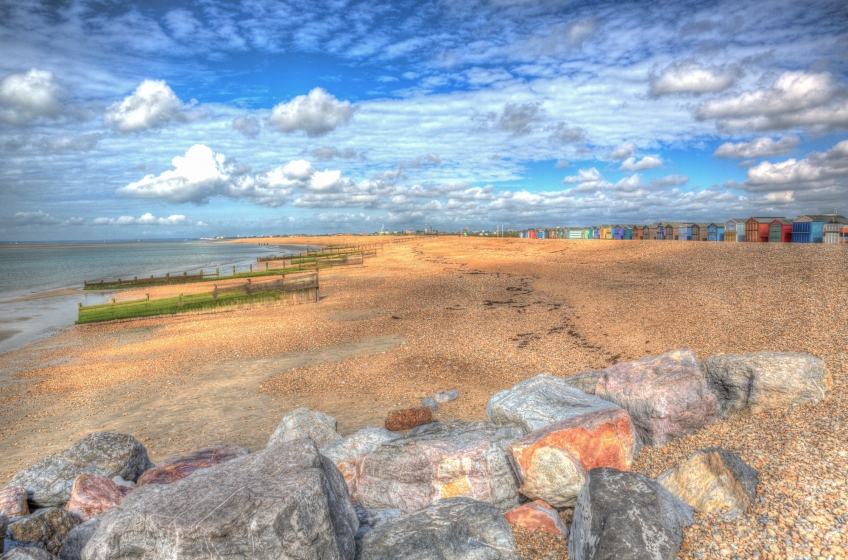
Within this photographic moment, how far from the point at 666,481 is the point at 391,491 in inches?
145

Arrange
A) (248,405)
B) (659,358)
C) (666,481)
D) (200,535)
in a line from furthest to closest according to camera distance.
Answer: (248,405) → (659,358) → (666,481) → (200,535)

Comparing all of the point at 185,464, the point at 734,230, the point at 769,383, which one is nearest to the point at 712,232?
the point at 734,230

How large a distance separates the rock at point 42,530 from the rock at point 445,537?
147 inches

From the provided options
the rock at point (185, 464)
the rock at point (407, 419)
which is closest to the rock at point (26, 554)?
the rock at point (185, 464)

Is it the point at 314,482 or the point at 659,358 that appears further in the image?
the point at 659,358

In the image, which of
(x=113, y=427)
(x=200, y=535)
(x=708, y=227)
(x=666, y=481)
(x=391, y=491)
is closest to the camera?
(x=200, y=535)

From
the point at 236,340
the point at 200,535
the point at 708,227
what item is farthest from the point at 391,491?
the point at 708,227

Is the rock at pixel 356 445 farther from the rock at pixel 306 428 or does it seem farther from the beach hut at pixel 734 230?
the beach hut at pixel 734 230

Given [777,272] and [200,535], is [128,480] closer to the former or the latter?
[200,535]

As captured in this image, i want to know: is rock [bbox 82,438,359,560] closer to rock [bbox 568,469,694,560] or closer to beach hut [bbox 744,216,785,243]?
rock [bbox 568,469,694,560]

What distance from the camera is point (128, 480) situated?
8.05 m

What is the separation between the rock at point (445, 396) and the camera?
12352 mm

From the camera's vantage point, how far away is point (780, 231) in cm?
3838

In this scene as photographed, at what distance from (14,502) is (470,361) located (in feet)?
37.8
